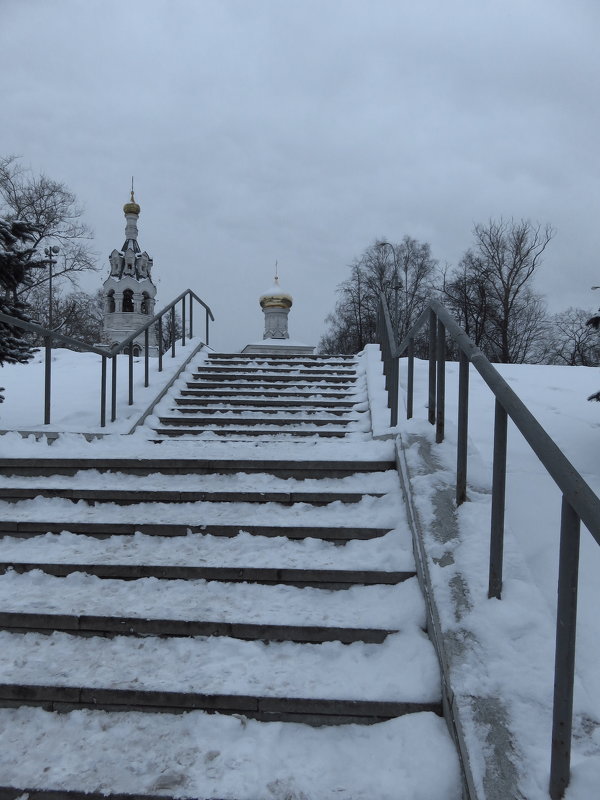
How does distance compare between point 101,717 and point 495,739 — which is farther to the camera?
point 101,717

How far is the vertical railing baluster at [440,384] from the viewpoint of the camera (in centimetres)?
329

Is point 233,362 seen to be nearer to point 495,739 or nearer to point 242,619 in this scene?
point 242,619

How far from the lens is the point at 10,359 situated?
18.0 feet

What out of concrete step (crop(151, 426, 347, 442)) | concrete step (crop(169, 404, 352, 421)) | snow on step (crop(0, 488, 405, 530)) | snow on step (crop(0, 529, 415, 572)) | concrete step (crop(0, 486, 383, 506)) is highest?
concrete step (crop(169, 404, 352, 421))

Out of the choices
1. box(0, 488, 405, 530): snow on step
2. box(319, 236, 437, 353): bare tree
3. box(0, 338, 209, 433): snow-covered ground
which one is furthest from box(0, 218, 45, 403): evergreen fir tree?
box(319, 236, 437, 353): bare tree

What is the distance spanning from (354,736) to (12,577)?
1.92 meters

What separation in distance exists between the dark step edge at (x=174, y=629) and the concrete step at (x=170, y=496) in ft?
3.55

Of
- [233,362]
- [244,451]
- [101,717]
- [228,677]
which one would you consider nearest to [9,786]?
[101,717]

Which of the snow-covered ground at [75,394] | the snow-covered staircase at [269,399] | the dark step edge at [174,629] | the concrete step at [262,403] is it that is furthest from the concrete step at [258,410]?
the dark step edge at [174,629]

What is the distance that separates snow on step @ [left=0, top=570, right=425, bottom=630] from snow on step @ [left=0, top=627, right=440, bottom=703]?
0.10 metres

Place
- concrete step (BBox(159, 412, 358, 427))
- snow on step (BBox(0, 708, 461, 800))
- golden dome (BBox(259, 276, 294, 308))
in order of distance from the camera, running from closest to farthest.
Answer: snow on step (BBox(0, 708, 461, 800)) < concrete step (BBox(159, 412, 358, 427)) < golden dome (BBox(259, 276, 294, 308))

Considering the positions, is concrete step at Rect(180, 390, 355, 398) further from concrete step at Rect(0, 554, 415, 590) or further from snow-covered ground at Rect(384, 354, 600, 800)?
concrete step at Rect(0, 554, 415, 590)

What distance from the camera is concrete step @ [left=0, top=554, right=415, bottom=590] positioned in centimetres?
270

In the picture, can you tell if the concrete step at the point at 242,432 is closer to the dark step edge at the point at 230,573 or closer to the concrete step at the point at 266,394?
the concrete step at the point at 266,394
